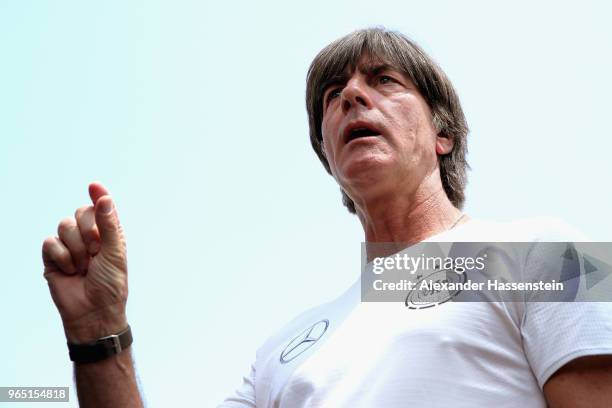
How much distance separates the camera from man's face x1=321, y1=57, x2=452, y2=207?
12.9 feet

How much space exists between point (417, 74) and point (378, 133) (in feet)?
1.65

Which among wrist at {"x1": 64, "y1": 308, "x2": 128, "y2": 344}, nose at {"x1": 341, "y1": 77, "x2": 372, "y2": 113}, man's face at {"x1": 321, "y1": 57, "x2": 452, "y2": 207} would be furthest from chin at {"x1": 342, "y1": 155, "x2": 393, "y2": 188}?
wrist at {"x1": 64, "y1": 308, "x2": 128, "y2": 344}

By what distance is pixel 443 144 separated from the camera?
→ 4.36m

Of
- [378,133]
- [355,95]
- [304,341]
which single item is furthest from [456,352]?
[355,95]

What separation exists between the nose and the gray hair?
15cm

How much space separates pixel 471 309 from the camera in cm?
280

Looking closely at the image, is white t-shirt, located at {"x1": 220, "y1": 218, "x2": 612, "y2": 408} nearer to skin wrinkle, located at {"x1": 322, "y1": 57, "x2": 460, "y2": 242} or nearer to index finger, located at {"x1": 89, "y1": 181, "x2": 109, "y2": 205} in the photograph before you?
skin wrinkle, located at {"x1": 322, "y1": 57, "x2": 460, "y2": 242}

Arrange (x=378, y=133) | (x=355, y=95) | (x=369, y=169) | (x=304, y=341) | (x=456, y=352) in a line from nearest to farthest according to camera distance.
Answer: (x=456, y=352) → (x=304, y=341) → (x=369, y=169) → (x=378, y=133) → (x=355, y=95)

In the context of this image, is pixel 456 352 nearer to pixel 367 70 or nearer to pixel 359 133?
pixel 359 133

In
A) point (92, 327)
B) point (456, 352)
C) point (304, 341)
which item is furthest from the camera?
point (304, 341)

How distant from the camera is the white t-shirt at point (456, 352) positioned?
8.55 ft

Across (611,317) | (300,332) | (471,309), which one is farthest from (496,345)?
(300,332)

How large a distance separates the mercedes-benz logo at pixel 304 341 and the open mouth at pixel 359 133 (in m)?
1.01
